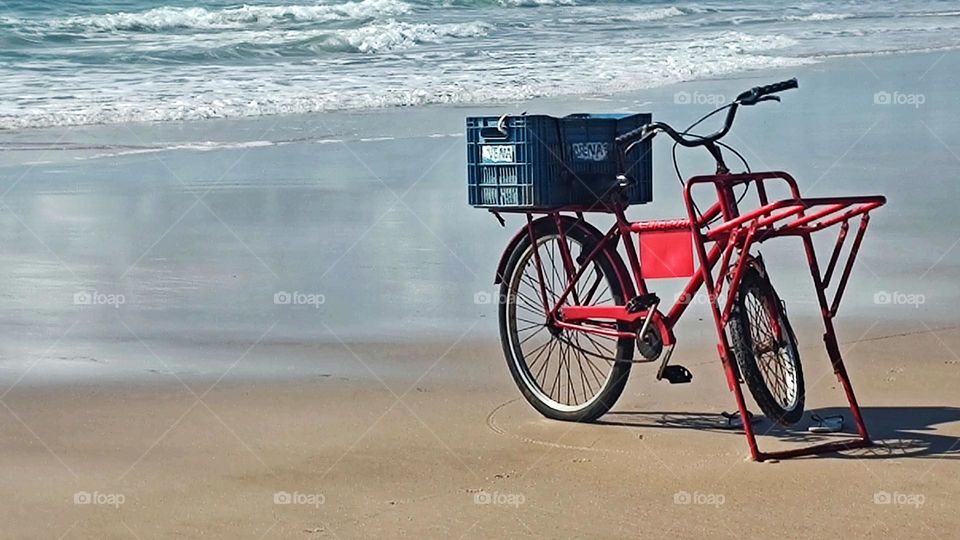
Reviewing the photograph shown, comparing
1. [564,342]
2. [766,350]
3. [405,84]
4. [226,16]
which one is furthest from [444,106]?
[226,16]

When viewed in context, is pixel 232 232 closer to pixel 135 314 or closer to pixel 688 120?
pixel 135 314

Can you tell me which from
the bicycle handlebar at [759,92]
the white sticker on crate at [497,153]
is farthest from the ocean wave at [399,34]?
the bicycle handlebar at [759,92]

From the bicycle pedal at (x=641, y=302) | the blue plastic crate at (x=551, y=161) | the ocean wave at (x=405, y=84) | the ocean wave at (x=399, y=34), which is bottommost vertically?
the ocean wave at (x=399, y=34)

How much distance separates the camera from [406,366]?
269 inches

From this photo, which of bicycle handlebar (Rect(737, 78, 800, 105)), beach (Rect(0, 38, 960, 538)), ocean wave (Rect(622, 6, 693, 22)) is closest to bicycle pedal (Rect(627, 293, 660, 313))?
beach (Rect(0, 38, 960, 538))

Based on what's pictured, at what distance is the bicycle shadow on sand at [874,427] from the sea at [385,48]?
11.2 metres

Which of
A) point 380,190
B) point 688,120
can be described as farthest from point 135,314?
point 688,120

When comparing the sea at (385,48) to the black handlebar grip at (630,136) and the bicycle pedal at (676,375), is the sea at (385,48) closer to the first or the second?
the black handlebar grip at (630,136)

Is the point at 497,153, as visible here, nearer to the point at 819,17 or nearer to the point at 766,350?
the point at 766,350

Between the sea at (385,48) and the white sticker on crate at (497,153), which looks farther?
the sea at (385,48)

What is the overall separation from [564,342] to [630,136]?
0.96 m

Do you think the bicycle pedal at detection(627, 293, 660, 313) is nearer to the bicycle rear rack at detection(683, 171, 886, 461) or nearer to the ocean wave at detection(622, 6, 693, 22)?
the bicycle rear rack at detection(683, 171, 886, 461)

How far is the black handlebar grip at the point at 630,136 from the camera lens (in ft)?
19.1

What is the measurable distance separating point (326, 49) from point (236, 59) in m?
2.27
